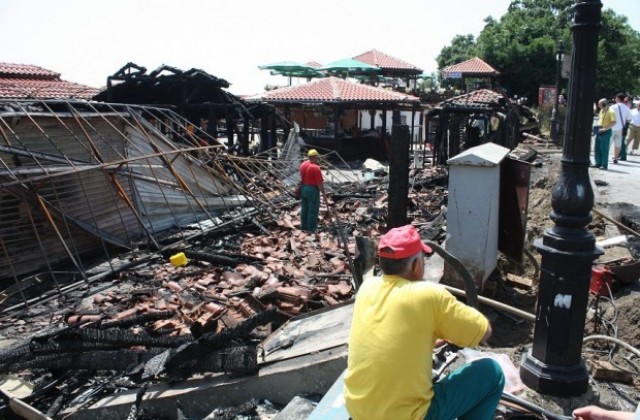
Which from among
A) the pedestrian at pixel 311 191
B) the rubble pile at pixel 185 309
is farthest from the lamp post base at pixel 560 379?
the pedestrian at pixel 311 191

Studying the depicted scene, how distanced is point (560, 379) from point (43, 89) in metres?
24.3

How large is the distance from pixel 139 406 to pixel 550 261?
3667 millimetres

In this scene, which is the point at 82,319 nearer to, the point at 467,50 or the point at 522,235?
the point at 522,235

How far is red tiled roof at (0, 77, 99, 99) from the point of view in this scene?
20.9 metres

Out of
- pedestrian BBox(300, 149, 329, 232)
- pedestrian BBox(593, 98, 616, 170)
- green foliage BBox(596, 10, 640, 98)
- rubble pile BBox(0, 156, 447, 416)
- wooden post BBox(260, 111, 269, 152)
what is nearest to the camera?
rubble pile BBox(0, 156, 447, 416)

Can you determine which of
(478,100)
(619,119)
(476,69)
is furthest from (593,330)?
(476,69)

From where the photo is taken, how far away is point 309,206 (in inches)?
484

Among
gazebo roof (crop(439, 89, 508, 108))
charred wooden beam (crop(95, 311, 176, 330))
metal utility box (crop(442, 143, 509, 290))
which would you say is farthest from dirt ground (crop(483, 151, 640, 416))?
gazebo roof (crop(439, 89, 508, 108))

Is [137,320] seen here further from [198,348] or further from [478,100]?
[478,100]

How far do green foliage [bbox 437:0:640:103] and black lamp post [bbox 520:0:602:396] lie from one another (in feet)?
120

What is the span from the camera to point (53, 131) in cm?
1085

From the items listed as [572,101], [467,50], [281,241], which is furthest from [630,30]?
[572,101]

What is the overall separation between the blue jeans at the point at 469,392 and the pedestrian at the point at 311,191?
8.87 metres

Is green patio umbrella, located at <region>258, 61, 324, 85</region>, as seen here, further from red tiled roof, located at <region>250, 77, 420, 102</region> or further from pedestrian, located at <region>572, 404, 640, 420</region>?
pedestrian, located at <region>572, 404, 640, 420</region>
